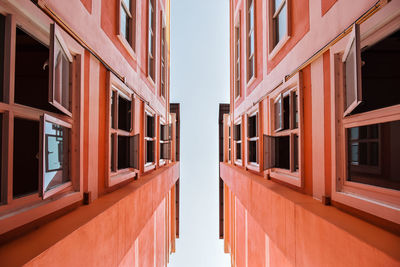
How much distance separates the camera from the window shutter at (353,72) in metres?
2.07

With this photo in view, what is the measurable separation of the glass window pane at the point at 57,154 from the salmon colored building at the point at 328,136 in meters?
3.13

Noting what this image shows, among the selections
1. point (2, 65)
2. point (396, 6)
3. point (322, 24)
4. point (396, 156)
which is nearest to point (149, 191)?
point (2, 65)

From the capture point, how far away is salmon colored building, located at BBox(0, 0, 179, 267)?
1878 millimetres

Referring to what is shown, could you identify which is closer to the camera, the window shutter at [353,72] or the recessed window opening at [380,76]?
the window shutter at [353,72]

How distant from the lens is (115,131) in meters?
4.27

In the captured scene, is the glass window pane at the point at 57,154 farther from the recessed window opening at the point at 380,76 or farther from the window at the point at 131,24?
the recessed window opening at the point at 380,76

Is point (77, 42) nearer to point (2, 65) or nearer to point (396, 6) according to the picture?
point (2, 65)

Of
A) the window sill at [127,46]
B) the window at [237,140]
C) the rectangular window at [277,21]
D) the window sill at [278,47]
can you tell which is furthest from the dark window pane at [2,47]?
the window at [237,140]

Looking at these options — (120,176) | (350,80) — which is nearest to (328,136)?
(350,80)

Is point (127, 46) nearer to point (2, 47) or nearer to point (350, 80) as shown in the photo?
point (2, 47)

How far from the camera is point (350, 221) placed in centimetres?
230

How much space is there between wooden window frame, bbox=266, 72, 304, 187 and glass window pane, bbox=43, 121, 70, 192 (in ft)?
12.1

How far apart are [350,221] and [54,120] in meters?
3.37

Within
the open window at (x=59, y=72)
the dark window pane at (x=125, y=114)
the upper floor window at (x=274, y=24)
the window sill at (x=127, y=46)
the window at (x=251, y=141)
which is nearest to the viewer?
the open window at (x=59, y=72)
